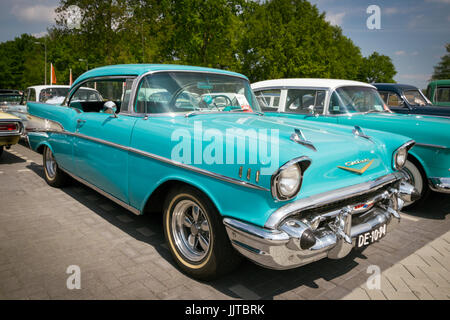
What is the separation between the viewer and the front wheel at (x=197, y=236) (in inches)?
97.3

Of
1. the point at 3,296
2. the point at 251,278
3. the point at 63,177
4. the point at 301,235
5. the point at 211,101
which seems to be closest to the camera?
the point at 301,235

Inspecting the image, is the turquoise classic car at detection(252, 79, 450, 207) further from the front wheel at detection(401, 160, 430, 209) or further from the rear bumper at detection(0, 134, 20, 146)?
the rear bumper at detection(0, 134, 20, 146)

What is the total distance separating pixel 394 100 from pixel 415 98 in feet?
2.08

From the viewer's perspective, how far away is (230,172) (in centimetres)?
231

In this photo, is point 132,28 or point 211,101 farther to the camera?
point 132,28

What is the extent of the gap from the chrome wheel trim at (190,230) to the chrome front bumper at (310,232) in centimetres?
47

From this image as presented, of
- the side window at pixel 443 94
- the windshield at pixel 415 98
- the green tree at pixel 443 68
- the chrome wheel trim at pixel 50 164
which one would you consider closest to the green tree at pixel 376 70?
the green tree at pixel 443 68

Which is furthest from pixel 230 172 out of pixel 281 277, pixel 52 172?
pixel 52 172

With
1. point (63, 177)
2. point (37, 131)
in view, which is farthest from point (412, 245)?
point (37, 131)

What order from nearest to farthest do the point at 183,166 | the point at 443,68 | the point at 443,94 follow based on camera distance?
the point at 183,166, the point at 443,94, the point at 443,68

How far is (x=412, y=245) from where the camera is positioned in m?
3.55

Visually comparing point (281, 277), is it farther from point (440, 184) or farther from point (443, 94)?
point (443, 94)
